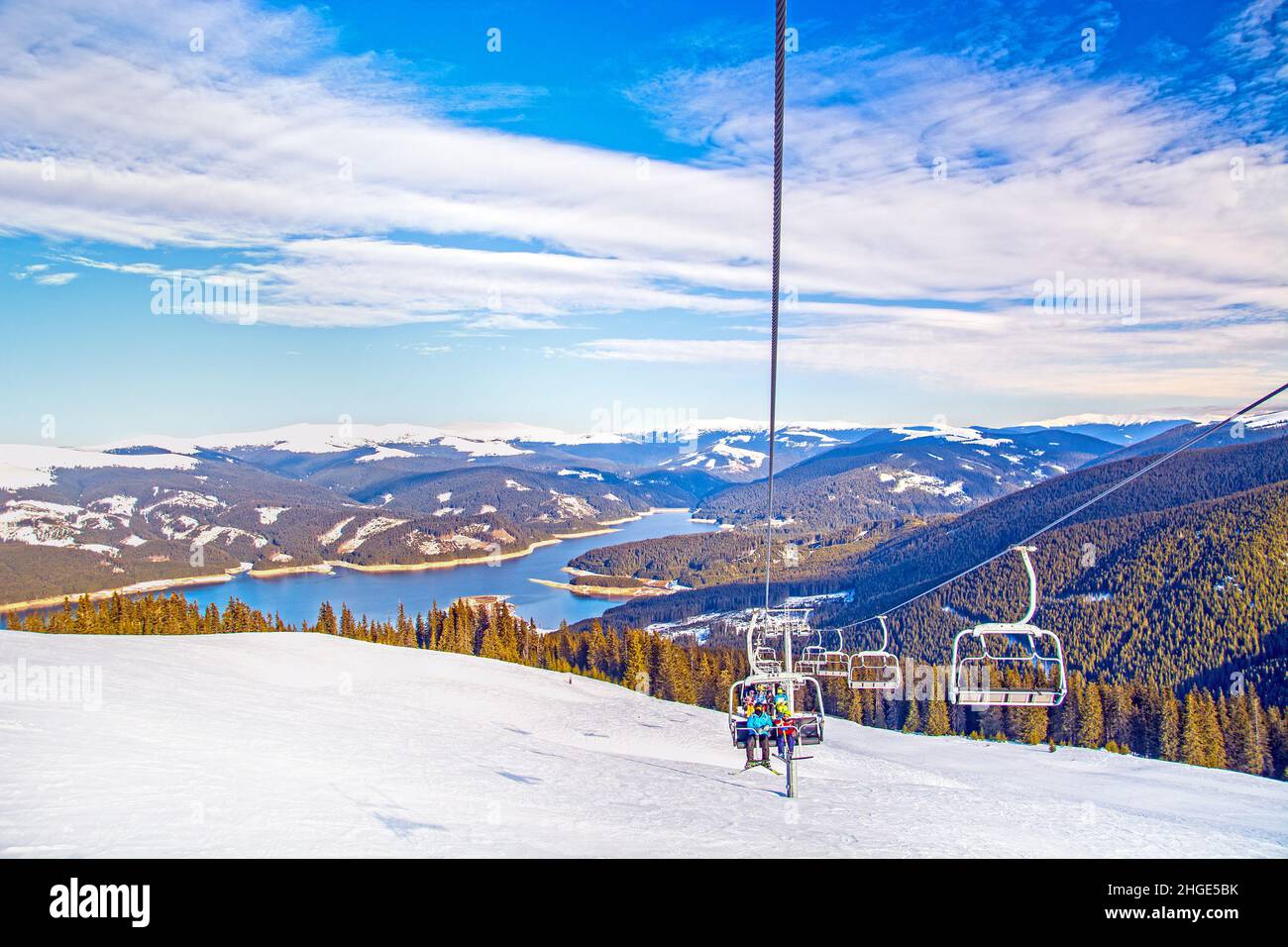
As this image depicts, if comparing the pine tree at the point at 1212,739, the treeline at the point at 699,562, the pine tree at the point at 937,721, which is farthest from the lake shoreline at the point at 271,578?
the pine tree at the point at 1212,739

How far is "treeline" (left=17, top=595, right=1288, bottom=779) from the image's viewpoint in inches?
1747

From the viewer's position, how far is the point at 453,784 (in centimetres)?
1414

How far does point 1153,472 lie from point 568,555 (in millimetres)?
132888

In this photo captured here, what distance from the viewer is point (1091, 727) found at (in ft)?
153

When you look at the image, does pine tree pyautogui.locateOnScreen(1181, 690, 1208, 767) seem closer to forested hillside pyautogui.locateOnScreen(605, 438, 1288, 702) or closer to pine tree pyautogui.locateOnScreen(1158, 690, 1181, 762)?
pine tree pyautogui.locateOnScreen(1158, 690, 1181, 762)

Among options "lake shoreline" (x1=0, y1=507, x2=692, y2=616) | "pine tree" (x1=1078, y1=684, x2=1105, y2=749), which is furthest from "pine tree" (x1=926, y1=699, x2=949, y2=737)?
"lake shoreline" (x1=0, y1=507, x2=692, y2=616)

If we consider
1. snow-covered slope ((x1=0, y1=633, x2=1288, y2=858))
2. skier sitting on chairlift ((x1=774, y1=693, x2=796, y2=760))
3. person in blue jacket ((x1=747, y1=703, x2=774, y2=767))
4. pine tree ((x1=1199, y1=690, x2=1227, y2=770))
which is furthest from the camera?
pine tree ((x1=1199, y1=690, x2=1227, y2=770))

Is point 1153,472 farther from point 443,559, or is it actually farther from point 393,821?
point 393,821

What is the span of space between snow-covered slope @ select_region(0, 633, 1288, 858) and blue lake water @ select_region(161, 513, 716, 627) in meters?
84.7

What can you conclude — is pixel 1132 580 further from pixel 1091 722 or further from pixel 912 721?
pixel 912 721

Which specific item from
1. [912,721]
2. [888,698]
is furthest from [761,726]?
[888,698]

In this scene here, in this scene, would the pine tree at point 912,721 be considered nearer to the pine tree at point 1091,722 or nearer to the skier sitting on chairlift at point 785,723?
the pine tree at point 1091,722

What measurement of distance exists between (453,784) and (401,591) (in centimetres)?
13304

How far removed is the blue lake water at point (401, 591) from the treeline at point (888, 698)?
53.2m
